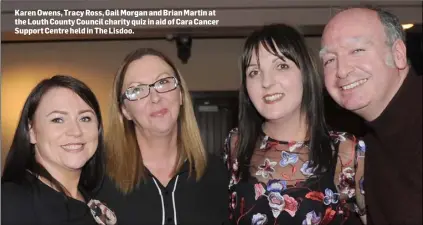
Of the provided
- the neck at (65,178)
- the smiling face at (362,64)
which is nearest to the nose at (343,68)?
the smiling face at (362,64)

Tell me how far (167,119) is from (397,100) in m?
0.53

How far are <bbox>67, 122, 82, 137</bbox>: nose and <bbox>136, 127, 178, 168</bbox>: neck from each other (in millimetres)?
204

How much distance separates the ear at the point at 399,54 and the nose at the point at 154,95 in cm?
54

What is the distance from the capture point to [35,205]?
93 cm

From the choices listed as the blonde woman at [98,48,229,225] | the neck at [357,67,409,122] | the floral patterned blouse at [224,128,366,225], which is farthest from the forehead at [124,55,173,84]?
the neck at [357,67,409,122]

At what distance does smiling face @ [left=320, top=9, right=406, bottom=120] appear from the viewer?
978 millimetres

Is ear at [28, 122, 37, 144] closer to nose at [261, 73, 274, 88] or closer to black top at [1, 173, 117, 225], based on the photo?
black top at [1, 173, 117, 225]

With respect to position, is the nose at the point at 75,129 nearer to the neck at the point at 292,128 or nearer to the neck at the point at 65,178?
the neck at the point at 65,178

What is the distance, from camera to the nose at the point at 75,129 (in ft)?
3.27

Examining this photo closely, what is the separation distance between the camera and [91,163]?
109 centimetres

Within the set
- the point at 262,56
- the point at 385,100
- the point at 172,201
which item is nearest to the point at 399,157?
the point at 385,100

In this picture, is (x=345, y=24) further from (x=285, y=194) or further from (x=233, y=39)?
(x=233, y=39)

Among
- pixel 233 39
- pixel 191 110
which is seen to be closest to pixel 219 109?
pixel 233 39

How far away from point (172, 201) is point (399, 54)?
Result: 2.01ft
